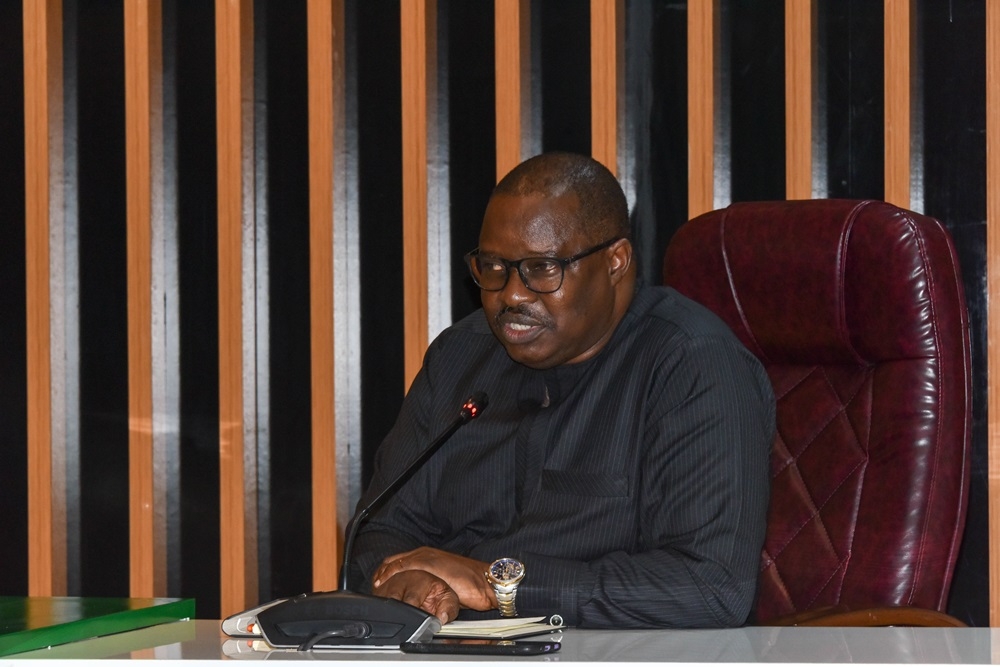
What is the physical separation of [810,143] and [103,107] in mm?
1739

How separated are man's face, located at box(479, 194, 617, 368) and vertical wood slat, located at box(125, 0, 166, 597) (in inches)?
54.1

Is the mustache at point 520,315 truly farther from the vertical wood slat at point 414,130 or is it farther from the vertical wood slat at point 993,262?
the vertical wood slat at point 993,262

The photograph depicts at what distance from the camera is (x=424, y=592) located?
167 cm

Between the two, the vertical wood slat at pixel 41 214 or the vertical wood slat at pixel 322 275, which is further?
the vertical wood slat at pixel 41 214

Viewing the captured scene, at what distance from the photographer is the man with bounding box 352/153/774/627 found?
1.72 meters

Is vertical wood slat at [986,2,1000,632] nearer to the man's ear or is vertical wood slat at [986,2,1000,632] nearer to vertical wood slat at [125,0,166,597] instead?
the man's ear

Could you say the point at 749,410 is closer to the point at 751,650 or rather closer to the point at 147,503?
the point at 751,650

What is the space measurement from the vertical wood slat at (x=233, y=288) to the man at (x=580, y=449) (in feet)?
3.08

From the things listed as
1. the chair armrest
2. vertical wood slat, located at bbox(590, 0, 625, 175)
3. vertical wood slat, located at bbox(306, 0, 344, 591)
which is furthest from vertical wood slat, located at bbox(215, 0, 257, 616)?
the chair armrest

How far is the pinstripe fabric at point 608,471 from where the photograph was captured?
1724 mm

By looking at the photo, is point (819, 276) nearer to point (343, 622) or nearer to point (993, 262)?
point (993, 262)

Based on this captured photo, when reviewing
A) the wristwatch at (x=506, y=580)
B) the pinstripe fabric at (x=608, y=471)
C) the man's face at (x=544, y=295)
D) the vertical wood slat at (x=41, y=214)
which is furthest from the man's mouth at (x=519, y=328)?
the vertical wood slat at (x=41, y=214)

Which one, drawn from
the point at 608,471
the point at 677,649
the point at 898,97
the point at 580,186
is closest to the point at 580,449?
the point at 608,471

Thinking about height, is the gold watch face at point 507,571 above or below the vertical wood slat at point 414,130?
below
